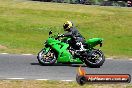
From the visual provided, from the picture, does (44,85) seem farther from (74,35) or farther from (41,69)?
(74,35)

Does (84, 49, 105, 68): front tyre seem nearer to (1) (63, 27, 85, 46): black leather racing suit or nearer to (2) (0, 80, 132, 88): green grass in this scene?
(1) (63, 27, 85, 46): black leather racing suit

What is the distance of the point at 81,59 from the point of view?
55.3 feet

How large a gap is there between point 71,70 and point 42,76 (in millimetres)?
1797

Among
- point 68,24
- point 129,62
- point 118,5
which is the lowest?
point 118,5

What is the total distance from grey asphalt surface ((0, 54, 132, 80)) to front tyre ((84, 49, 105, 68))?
20 centimetres

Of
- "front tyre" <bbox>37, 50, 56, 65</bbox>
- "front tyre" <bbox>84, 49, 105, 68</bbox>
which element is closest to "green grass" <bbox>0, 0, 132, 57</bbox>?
"front tyre" <bbox>37, 50, 56, 65</bbox>

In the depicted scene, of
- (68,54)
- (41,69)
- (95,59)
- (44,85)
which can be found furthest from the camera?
(68,54)

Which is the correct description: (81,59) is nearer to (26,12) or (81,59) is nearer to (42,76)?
(42,76)

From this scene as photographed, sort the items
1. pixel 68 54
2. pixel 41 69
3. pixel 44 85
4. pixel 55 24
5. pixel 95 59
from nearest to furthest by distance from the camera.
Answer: pixel 44 85 → pixel 41 69 → pixel 95 59 → pixel 68 54 → pixel 55 24

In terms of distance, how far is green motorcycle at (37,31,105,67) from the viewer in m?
16.5

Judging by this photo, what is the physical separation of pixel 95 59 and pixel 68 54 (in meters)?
1.10

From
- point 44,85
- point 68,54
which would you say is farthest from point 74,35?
point 44,85

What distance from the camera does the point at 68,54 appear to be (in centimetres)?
1675

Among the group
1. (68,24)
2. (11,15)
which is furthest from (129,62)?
(11,15)
